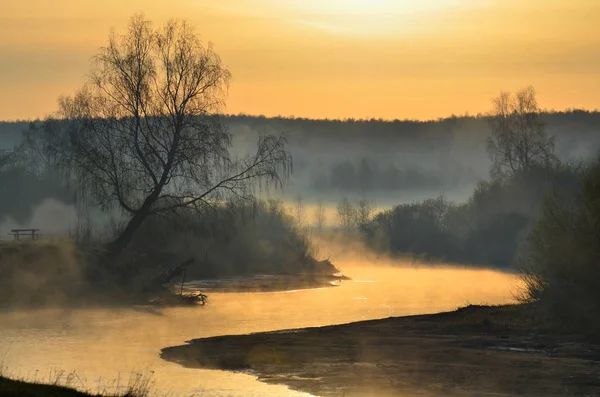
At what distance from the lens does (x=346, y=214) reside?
178250mm

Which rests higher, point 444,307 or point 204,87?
point 204,87

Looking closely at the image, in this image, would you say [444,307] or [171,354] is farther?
[444,307]

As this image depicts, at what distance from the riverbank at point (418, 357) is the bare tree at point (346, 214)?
12178 centimetres

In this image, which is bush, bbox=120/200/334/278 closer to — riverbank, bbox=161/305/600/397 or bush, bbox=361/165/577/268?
riverbank, bbox=161/305/600/397

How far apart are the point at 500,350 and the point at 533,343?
6.80 feet

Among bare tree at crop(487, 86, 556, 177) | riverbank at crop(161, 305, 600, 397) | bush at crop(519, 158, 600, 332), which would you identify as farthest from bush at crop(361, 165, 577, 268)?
riverbank at crop(161, 305, 600, 397)

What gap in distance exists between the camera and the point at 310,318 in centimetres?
5641

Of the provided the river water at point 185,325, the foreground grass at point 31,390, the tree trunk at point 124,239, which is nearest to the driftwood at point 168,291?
the river water at point 185,325

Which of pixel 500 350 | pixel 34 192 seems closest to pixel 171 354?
pixel 500 350

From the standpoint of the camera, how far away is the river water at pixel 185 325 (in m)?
36.9

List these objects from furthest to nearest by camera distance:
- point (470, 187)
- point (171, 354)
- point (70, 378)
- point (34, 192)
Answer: point (470, 187), point (34, 192), point (171, 354), point (70, 378)

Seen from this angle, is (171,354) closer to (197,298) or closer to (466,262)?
(197,298)

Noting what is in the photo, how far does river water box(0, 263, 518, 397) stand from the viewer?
121 ft

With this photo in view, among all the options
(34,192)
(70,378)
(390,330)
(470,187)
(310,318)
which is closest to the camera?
(70,378)
